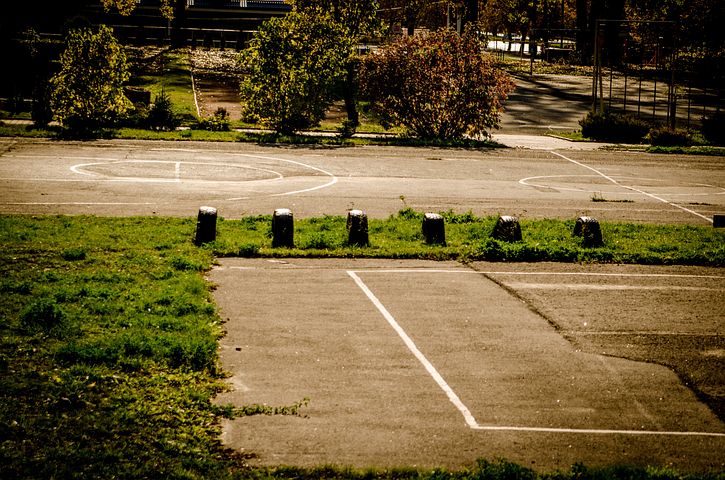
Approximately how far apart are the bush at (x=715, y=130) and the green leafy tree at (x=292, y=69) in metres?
15.3

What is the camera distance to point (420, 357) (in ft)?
36.5

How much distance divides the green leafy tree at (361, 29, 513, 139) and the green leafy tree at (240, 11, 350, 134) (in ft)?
5.51

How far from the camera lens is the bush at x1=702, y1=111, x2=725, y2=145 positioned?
35.1 meters

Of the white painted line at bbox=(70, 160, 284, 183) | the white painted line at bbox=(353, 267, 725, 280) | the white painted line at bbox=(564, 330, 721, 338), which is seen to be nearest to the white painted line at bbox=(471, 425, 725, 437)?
the white painted line at bbox=(564, 330, 721, 338)

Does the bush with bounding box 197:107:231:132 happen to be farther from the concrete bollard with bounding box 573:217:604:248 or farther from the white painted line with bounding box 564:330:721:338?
the white painted line with bounding box 564:330:721:338

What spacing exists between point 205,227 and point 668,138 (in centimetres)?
2276

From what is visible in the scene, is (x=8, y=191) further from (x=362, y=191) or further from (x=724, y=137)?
(x=724, y=137)

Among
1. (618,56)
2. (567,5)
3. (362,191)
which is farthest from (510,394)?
(567,5)

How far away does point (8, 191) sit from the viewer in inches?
789

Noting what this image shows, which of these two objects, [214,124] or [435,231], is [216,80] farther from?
[435,231]

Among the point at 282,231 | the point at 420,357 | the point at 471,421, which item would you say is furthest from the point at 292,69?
the point at 471,421

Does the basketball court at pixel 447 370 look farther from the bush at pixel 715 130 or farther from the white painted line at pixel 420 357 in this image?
the bush at pixel 715 130

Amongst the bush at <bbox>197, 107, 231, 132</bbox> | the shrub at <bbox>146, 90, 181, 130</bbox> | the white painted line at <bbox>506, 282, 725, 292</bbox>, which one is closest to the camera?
the white painted line at <bbox>506, 282, 725, 292</bbox>

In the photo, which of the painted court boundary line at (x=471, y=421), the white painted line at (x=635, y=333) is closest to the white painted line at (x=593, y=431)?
the painted court boundary line at (x=471, y=421)
